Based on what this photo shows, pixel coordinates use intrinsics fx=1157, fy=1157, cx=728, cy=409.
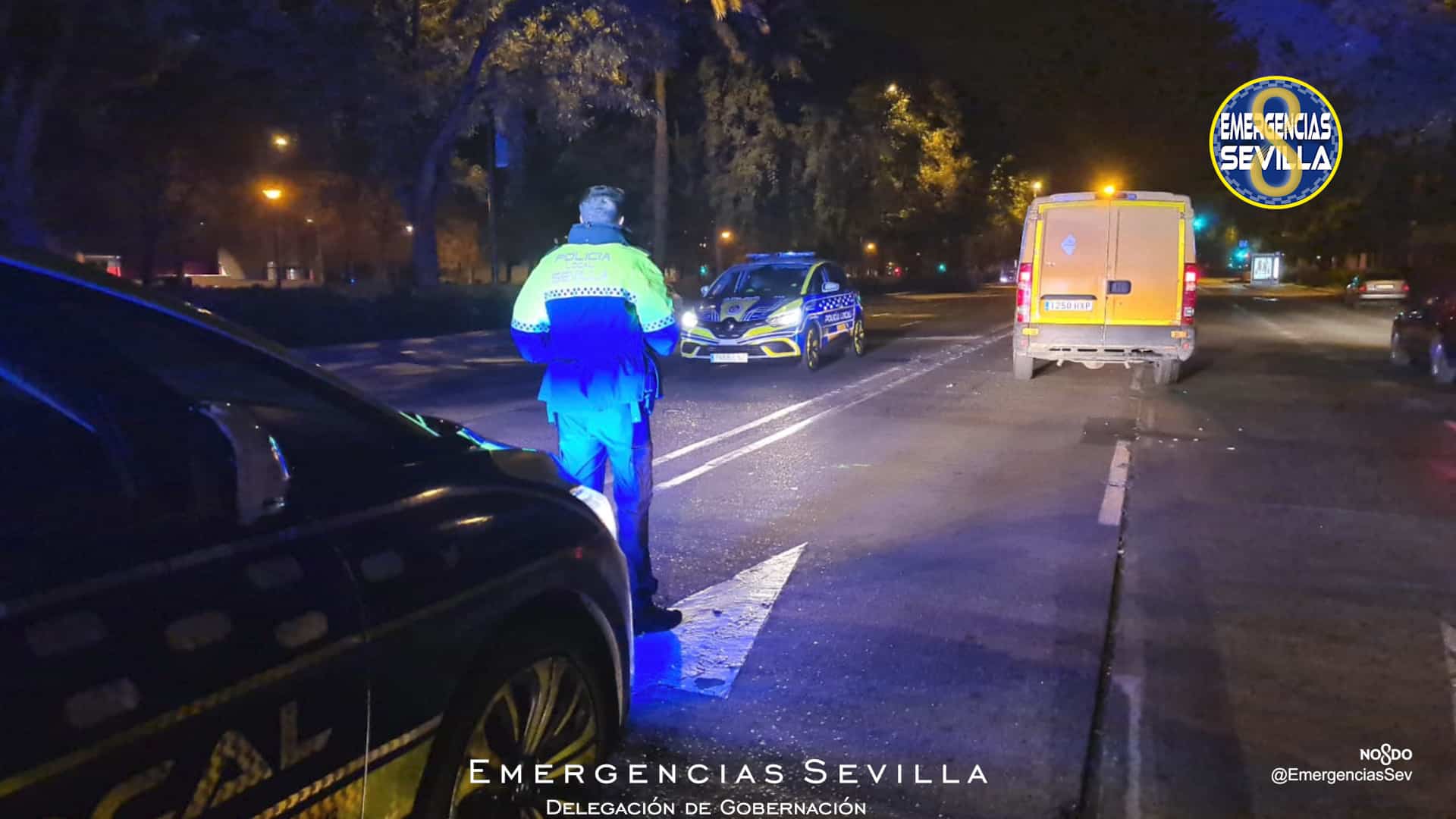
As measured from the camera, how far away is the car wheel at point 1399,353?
17.2 meters

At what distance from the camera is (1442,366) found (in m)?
15.0

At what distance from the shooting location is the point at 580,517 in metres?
3.36

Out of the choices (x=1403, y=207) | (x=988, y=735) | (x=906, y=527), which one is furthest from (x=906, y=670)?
(x=1403, y=207)

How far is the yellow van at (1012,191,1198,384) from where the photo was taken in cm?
1407

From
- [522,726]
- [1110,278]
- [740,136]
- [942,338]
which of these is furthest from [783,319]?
[740,136]

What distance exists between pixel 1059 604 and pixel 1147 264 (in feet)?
31.5

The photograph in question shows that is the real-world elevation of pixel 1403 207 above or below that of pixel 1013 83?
below

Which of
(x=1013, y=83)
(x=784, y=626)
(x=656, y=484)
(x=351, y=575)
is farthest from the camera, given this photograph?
(x=1013, y=83)

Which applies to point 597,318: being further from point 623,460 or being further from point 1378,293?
point 1378,293

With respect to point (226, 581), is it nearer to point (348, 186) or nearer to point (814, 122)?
point (814, 122)

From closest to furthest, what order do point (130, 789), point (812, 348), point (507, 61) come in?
point (130, 789), point (812, 348), point (507, 61)

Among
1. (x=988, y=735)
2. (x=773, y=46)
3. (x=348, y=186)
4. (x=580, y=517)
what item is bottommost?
(x=988, y=735)

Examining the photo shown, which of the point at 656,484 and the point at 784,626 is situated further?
the point at 656,484

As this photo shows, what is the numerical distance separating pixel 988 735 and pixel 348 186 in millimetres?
41598
